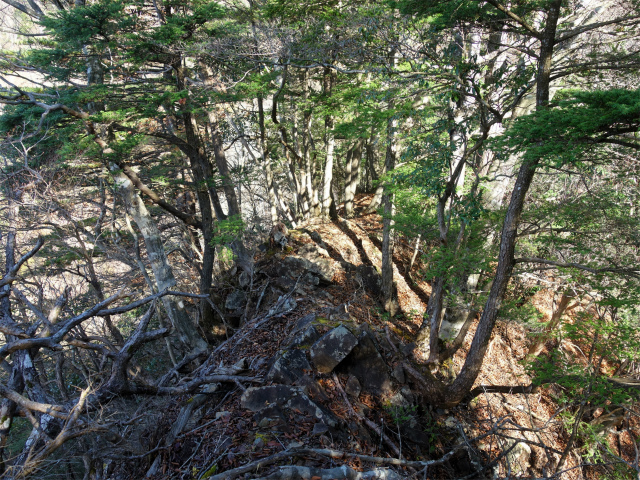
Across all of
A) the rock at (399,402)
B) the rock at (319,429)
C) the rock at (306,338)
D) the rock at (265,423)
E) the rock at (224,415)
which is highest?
the rock at (306,338)

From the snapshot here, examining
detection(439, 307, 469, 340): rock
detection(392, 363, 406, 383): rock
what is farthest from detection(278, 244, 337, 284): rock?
detection(392, 363, 406, 383): rock

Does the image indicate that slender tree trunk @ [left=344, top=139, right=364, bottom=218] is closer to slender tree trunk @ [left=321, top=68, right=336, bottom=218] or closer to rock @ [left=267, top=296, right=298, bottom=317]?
slender tree trunk @ [left=321, top=68, right=336, bottom=218]

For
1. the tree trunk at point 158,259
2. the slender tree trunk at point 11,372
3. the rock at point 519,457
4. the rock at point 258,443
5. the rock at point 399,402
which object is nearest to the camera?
the rock at point 258,443

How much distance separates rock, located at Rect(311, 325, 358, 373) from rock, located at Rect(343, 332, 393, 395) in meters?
0.31

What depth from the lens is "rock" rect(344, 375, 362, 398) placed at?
212 inches

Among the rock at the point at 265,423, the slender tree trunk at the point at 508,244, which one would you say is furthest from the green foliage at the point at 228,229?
the slender tree trunk at the point at 508,244

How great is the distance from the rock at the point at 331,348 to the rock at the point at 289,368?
19 centimetres

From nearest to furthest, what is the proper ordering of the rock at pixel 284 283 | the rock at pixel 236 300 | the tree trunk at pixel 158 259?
the rock at pixel 284 283, the tree trunk at pixel 158 259, the rock at pixel 236 300

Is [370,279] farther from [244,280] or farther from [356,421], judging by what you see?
[356,421]

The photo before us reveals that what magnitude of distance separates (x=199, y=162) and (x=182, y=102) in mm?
1759

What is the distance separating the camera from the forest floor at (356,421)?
Result: 4.03 metres

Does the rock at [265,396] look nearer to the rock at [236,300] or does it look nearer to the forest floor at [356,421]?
the forest floor at [356,421]

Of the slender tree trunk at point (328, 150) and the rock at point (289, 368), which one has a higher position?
the slender tree trunk at point (328, 150)

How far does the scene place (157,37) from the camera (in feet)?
25.6
